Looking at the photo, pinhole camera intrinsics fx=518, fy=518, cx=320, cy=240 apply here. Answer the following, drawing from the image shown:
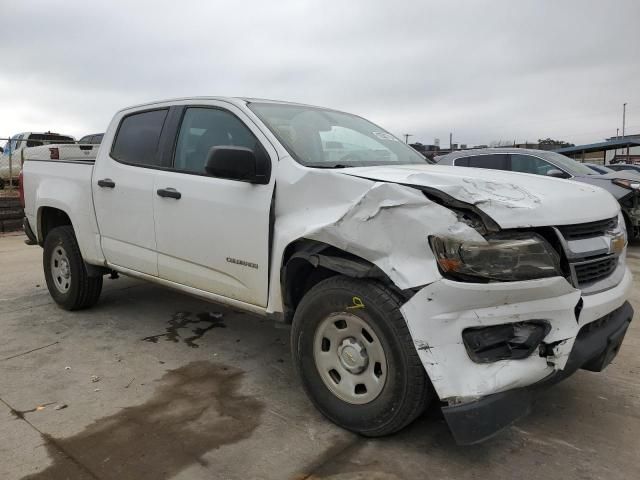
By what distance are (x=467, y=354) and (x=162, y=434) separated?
5.58 ft

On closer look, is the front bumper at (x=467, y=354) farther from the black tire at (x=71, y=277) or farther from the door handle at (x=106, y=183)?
the black tire at (x=71, y=277)

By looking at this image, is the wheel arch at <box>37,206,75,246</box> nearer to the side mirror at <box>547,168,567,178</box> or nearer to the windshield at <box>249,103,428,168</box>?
the windshield at <box>249,103,428,168</box>

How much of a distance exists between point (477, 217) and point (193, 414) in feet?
6.50

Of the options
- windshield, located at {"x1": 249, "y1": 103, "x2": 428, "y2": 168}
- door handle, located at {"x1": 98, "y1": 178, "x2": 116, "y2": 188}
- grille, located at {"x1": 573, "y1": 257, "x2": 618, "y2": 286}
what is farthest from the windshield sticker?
door handle, located at {"x1": 98, "y1": 178, "x2": 116, "y2": 188}

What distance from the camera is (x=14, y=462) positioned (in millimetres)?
2572

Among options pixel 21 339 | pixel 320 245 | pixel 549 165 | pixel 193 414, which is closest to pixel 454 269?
pixel 320 245

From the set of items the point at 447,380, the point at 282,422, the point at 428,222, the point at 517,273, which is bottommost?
the point at 282,422

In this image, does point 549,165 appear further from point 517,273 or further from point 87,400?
point 87,400

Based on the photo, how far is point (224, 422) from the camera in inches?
117

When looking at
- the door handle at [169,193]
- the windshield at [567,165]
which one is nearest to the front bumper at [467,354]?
the door handle at [169,193]

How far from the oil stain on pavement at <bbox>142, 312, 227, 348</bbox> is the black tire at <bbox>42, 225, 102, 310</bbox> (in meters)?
0.84

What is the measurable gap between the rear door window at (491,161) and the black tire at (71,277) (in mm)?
6785

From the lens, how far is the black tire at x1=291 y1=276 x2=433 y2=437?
244cm

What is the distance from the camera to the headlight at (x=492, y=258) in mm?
2275
